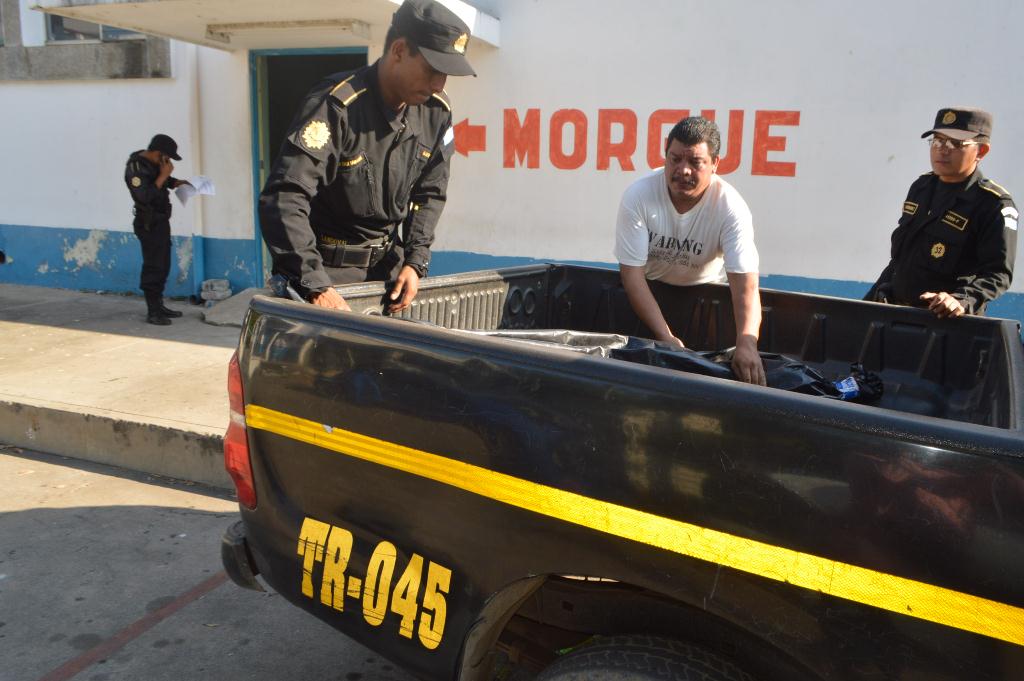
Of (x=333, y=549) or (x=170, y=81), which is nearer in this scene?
(x=333, y=549)

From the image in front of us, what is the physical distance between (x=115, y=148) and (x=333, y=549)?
821cm

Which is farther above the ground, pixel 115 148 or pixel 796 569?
pixel 115 148

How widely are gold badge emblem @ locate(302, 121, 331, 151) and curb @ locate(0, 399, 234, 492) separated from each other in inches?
79.6

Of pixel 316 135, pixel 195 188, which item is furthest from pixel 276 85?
pixel 316 135

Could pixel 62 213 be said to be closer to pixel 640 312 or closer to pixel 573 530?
pixel 640 312

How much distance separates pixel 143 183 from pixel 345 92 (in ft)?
16.4

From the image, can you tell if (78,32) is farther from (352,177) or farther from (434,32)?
(434,32)

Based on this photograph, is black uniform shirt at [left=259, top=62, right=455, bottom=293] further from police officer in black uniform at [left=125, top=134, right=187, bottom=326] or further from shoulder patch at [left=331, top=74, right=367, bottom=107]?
police officer in black uniform at [left=125, top=134, right=187, bottom=326]

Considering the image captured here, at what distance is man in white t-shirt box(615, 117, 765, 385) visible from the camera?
3.01 meters

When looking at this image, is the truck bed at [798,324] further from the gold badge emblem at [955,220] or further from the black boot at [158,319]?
the black boot at [158,319]

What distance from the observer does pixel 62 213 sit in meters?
9.06

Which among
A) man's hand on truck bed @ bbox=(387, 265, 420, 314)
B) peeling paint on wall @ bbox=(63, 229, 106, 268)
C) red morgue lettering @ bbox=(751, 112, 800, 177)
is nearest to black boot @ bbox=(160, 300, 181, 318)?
peeling paint on wall @ bbox=(63, 229, 106, 268)

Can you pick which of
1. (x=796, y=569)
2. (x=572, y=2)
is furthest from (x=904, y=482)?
(x=572, y=2)

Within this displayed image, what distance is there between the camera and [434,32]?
287 cm
